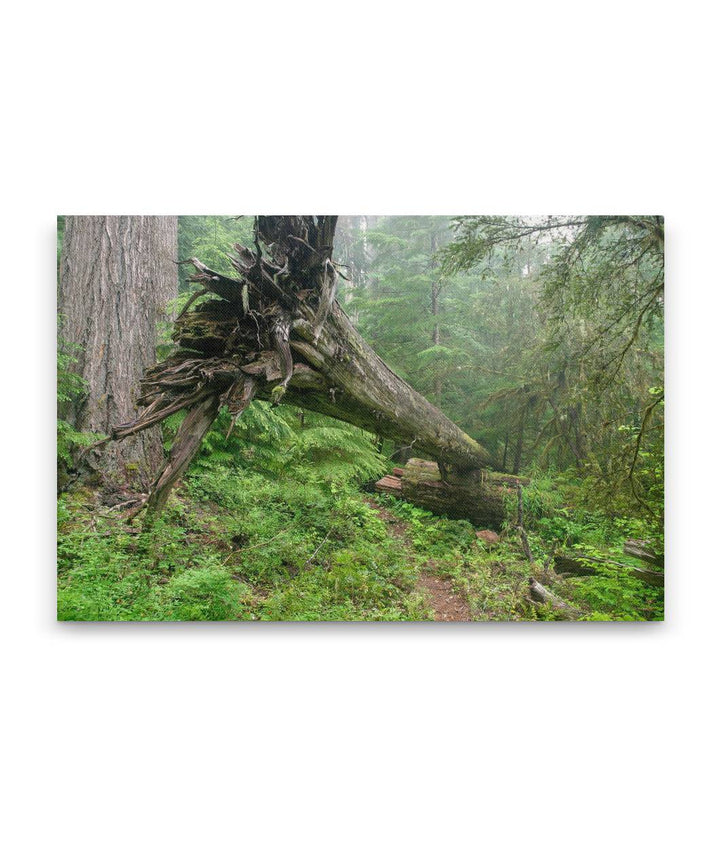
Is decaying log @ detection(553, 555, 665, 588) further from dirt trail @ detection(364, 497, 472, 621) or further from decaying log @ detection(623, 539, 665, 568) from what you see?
dirt trail @ detection(364, 497, 472, 621)

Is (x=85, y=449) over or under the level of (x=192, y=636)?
over

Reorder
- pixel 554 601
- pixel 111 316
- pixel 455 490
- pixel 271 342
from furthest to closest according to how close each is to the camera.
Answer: pixel 455 490, pixel 111 316, pixel 554 601, pixel 271 342

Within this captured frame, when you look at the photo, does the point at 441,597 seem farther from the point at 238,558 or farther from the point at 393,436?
the point at 238,558

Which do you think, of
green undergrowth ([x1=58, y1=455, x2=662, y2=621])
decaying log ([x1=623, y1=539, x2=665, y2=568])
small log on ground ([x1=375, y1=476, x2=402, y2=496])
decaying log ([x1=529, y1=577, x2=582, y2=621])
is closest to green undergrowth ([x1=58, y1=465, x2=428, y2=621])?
green undergrowth ([x1=58, y1=455, x2=662, y2=621])

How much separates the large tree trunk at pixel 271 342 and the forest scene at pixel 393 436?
0.11ft

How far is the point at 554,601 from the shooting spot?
2.96 meters

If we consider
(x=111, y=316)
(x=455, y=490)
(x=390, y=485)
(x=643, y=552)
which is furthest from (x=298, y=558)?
(x=643, y=552)

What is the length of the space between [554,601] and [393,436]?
119 cm

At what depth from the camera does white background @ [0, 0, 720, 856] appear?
285 cm

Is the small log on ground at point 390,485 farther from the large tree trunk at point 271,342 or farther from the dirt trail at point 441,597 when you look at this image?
the large tree trunk at point 271,342
